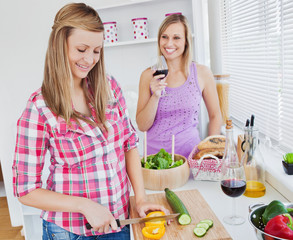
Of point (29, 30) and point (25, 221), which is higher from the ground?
point (29, 30)

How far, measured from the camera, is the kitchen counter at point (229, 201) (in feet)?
3.19

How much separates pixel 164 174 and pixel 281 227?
654mm

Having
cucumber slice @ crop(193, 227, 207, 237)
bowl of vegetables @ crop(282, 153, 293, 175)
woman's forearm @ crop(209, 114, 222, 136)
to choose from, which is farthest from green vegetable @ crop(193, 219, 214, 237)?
woman's forearm @ crop(209, 114, 222, 136)

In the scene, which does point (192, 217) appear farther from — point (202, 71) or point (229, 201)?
point (202, 71)

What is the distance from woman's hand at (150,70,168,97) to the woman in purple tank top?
0.07 m

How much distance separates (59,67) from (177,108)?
101cm

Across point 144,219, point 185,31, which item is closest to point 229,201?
point 144,219

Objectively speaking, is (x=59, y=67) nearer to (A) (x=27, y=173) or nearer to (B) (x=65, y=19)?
(B) (x=65, y=19)

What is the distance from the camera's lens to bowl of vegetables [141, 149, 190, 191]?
1.31 meters

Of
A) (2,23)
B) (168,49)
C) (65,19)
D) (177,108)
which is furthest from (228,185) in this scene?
(2,23)

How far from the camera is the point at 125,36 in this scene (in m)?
2.46

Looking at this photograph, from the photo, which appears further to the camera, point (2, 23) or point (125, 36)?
point (2, 23)

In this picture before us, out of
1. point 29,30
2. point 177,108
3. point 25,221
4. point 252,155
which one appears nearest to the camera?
point 252,155

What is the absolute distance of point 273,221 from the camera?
2.37 feet
